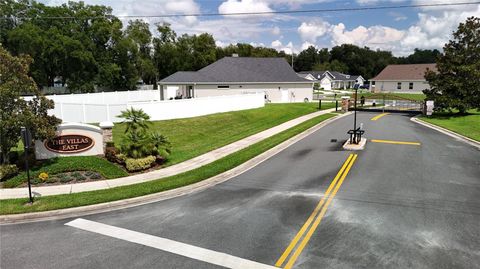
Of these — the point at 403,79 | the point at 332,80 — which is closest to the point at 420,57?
the point at 332,80

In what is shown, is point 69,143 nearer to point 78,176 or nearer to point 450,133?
point 78,176

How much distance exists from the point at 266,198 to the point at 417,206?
15.0 ft

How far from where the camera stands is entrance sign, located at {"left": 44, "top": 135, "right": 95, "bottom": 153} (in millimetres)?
15250

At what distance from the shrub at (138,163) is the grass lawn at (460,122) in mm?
19464

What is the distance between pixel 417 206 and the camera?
1059 cm

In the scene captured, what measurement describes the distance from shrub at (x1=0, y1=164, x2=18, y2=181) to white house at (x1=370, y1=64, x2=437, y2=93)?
79.1m

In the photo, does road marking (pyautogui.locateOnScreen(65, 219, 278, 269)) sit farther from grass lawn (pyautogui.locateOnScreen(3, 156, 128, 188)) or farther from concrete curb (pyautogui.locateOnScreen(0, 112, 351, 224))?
grass lawn (pyautogui.locateOnScreen(3, 156, 128, 188))

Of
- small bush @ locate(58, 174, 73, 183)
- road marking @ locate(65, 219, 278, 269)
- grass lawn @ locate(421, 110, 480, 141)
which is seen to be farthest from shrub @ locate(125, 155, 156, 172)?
grass lawn @ locate(421, 110, 480, 141)

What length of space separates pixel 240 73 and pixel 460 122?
27.7m

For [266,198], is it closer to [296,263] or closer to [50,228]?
[296,263]

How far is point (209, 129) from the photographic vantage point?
26000mm

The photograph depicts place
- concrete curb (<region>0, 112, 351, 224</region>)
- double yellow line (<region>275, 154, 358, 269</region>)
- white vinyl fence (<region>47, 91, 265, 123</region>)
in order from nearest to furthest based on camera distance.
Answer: double yellow line (<region>275, 154, 358, 269</region>), concrete curb (<region>0, 112, 351, 224</region>), white vinyl fence (<region>47, 91, 265, 123</region>)

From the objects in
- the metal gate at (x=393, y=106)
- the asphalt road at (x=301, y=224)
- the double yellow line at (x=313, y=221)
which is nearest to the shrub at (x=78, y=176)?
the asphalt road at (x=301, y=224)

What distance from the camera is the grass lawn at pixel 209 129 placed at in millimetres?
19964
